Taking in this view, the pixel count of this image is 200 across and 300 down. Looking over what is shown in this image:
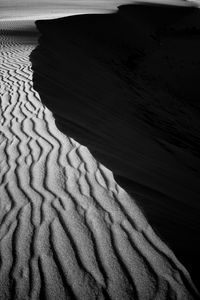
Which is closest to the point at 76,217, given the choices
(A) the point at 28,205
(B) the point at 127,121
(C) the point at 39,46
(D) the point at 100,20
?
(A) the point at 28,205

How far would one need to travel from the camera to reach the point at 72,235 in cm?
286

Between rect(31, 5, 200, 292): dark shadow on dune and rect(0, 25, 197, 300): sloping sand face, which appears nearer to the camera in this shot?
rect(0, 25, 197, 300): sloping sand face

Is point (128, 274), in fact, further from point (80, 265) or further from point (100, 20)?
point (100, 20)

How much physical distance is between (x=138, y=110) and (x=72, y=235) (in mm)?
4790

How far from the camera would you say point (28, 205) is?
3266 millimetres

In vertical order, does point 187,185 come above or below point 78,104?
below

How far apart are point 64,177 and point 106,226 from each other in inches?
37.4

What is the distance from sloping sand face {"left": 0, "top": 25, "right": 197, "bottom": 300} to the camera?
2414mm

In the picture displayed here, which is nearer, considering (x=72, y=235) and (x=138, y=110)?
(x=72, y=235)

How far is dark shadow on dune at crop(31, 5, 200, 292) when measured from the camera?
11.0 feet

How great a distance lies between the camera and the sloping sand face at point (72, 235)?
7.92ft

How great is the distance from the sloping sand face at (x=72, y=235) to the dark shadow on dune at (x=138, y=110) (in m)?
0.20

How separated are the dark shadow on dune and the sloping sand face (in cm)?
20

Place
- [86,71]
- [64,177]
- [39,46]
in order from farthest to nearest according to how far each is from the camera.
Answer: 1. [39,46]
2. [86,71]
3. [64,177]
